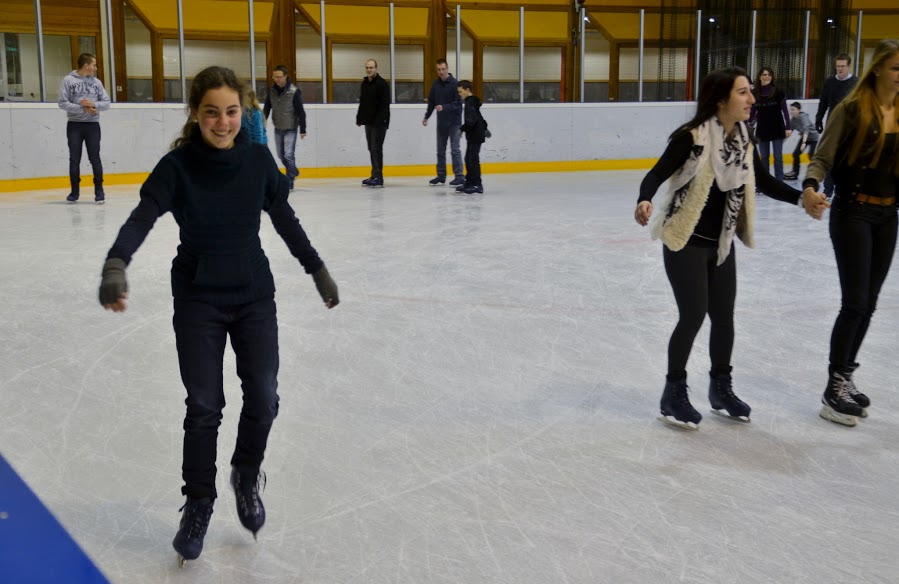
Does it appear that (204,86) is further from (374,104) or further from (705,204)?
(374,104)

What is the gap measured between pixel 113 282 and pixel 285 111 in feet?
33.1

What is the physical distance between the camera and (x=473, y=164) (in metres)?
11.5

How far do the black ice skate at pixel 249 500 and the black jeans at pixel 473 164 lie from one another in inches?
358

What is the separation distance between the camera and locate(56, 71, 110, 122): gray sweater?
9.87m

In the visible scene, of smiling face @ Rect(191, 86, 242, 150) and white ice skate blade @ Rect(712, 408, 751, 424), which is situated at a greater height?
smiling face @ Rect(191, 86, 242, 150)

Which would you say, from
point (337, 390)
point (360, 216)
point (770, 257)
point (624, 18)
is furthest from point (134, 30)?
point (337, 390)

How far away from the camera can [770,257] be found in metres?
6.91

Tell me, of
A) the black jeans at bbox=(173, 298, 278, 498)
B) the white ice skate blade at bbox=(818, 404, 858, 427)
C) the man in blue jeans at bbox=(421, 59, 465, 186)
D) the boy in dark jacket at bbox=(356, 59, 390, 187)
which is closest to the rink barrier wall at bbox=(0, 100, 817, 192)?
the boy in dark jacket at bbox=(356, 59, 390, 187)

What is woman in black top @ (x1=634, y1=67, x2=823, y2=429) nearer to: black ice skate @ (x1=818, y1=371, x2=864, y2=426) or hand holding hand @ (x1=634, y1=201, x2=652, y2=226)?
hand holding hand @ (x1=634, y1=201, x2=652, y2=226)

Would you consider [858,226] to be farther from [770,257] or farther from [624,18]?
[624,18]

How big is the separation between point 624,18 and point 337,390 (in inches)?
532

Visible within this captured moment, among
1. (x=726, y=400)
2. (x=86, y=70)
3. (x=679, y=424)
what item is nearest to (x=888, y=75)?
(x=726, y=400)

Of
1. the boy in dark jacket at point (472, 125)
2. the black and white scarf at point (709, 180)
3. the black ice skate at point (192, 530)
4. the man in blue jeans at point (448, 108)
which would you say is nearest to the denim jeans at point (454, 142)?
the man in blue jeans at point (448, 108)

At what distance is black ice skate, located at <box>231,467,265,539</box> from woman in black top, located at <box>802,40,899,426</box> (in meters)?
2.00
